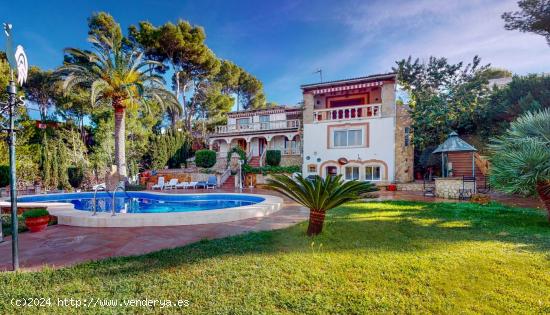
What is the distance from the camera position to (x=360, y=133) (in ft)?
75.9

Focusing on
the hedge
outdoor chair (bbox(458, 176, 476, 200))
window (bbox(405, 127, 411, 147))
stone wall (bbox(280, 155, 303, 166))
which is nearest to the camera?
outdoor chair (bbox(458, 176, 476, 200))

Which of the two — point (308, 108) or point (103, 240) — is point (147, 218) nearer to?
point (103, 240)

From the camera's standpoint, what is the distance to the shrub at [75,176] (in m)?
21.4

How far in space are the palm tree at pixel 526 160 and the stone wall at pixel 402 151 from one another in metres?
13.5

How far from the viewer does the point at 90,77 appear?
18.9 meters

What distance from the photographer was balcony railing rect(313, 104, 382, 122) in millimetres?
22719

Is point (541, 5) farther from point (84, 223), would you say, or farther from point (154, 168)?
point (154, 168)

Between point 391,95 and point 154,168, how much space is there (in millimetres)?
27912

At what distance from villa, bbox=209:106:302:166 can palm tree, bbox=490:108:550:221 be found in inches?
785

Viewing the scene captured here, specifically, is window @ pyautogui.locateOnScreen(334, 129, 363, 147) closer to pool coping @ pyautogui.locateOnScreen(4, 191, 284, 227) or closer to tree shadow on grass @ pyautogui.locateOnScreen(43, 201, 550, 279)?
tree shadow on grass @ pyautogui.locateOnScreen(43, 201, 550, 279)

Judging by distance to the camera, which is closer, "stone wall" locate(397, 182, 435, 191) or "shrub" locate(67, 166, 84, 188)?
"stone wall" locate(397, 182, 435, 191)

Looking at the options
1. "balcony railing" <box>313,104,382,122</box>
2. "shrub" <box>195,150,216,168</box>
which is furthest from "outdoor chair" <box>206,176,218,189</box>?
"balcony railing" <box>313,104,382,122</box>

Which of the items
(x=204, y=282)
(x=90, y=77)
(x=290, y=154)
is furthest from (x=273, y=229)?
(x=290, y=154)

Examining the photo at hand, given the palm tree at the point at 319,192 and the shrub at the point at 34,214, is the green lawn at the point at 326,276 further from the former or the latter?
the shrub at the point at 34,214
